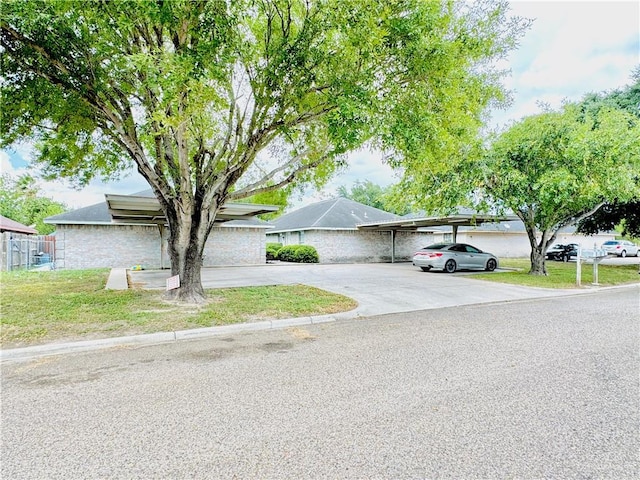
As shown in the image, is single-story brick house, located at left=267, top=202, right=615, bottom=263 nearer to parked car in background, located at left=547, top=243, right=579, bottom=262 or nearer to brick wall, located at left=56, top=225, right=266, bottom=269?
parked car in background, located at left=547, top=243, right=579, bottom=262

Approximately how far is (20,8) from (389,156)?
6975 mm

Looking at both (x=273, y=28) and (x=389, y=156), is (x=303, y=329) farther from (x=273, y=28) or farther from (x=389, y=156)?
(x=273, y=28)

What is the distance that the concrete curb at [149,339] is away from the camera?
5.27m

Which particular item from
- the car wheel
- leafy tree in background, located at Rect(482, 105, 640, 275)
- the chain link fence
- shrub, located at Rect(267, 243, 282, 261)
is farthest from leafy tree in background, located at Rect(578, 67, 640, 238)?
the chain link fence

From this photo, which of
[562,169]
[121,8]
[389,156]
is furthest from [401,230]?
[121,8]

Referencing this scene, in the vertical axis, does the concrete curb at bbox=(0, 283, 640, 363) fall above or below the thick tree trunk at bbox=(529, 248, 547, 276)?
below

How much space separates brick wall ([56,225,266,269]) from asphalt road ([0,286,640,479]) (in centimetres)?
1571

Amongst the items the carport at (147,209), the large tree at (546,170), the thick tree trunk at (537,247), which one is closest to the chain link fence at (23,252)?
the carport at (147,209)

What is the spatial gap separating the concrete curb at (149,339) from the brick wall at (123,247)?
48.3ft

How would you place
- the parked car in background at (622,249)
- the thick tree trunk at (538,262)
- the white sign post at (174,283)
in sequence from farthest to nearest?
the parked car in background at (622,249) → the thick tree trunk at (538,262) → the white sign post at (174,283)

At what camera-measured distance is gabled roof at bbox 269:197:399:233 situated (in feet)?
81.3

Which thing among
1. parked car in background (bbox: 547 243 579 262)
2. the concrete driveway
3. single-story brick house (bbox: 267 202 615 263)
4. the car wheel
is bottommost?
the concrete driveway

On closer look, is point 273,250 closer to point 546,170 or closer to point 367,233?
point 367,233

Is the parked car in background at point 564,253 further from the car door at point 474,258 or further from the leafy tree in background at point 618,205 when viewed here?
the car door at point 474,258
